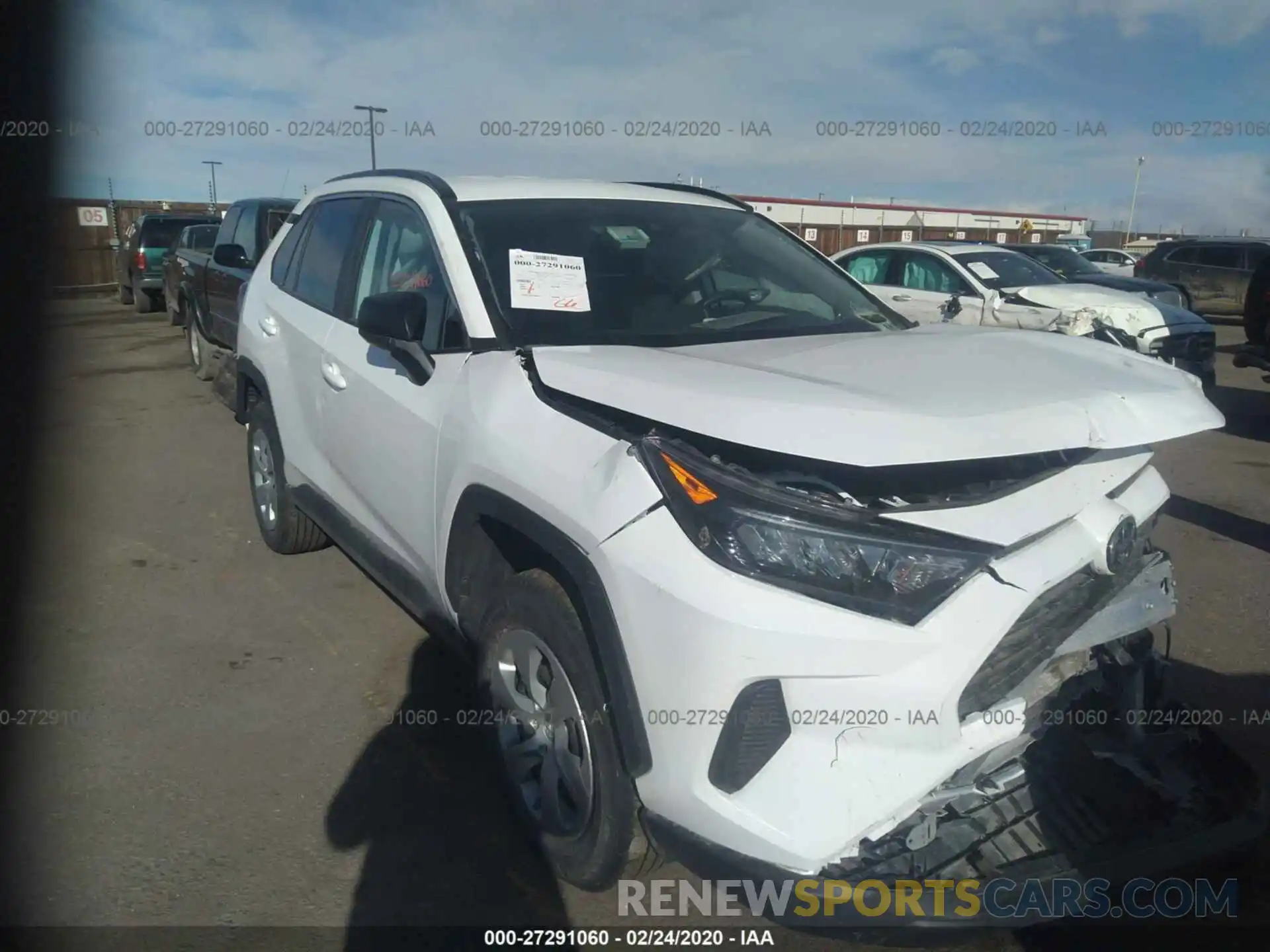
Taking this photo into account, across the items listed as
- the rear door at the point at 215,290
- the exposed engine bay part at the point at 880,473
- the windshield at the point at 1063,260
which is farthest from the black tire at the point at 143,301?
the exposed engine bay part at the point at 880,473

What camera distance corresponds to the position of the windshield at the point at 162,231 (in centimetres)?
1653

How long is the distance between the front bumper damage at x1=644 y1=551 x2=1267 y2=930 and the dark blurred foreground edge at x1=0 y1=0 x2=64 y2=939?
2340 millimetres

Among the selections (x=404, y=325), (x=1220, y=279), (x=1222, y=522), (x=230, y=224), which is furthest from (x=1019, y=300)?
(x=1220, y=279)

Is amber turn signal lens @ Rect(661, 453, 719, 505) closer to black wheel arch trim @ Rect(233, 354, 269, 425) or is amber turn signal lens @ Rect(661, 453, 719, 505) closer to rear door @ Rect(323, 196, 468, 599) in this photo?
rear door @ Rect(323, 196, 468, 599)

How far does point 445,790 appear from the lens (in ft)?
10.4

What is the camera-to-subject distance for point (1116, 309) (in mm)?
9664

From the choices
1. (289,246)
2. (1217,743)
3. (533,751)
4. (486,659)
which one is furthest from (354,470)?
(1217,743)

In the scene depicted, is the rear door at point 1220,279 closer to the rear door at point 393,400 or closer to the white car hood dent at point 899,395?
the white car hood dent at point 899,395

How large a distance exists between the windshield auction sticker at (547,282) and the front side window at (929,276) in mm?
7967

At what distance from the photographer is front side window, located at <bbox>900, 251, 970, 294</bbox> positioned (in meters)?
10.4

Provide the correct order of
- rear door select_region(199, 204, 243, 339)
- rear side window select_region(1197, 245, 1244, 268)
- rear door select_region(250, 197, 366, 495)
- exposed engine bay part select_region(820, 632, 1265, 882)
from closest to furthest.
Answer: exposed engine bay part select_region(820, 632, 1265, 882)
rear door select_region(250, 197, 366, 495)
rear door select_region(199, 204, 243, 339)
rear side window select_region(1197, 245, 1244, 268)

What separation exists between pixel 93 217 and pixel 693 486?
991 inches

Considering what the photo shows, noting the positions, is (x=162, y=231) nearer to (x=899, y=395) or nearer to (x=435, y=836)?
(x=435, y=836)

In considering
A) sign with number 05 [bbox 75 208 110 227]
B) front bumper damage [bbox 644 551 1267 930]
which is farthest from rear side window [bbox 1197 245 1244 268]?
sign with number 05 [bbox 75 208 110 227]
